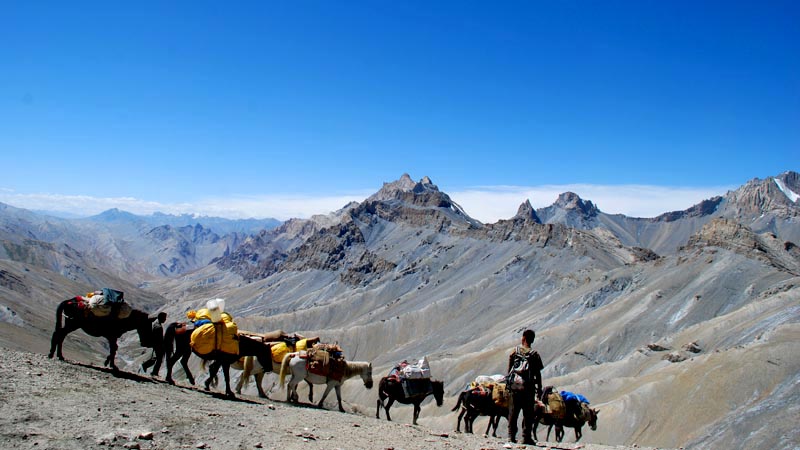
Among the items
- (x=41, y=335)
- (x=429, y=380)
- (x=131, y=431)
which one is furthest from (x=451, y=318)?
(x=131, y=431)

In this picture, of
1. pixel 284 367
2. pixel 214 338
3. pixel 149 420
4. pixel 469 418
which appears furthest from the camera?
pixel 469 418

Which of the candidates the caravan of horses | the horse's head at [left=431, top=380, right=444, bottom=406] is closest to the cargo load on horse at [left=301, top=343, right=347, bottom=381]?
the caravan of horses

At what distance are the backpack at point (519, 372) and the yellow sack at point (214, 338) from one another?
8.15 m

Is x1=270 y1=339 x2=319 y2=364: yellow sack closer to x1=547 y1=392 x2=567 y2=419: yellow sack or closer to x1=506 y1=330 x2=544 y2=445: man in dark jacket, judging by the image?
x1=506 y1=330 x2=544 y2=445: man in dark jacket

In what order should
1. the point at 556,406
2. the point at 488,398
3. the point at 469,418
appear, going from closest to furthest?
the point at 488,398 → the point at 556,406 → the point at 469,418

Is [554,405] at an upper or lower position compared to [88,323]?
lower

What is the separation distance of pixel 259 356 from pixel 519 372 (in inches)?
346

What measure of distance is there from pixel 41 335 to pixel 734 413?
111 m

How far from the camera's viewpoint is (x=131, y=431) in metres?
11.9

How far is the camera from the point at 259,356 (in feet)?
65.4

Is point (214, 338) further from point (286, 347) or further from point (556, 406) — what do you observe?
point (556, 406)

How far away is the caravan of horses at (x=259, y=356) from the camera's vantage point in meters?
17.8

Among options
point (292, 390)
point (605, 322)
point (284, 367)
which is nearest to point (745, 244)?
point (605, 322)

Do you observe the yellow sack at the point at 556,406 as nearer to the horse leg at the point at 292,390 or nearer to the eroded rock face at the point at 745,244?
the horse leg at the point at 292,390
